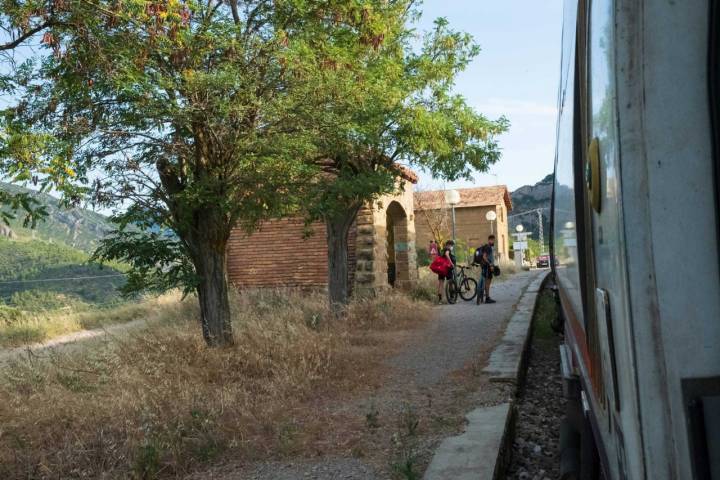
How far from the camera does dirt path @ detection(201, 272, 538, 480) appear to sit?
4.16 metres

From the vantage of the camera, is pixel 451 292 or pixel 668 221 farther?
pixel 451 292

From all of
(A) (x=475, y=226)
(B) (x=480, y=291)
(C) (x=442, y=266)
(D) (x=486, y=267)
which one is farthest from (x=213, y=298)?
(A) (x=475, y=226)

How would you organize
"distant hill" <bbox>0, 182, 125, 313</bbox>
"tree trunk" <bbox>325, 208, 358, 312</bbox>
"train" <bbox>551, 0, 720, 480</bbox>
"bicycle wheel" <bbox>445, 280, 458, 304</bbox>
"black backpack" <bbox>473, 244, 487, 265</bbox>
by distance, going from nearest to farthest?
"train" <bbox>551, 0, 720, 480</bbox> < "distant hill" <bbox>0, 182, 125, 313</bbox> < "tree trunk" <bbox>325, 208, 358, 312</bbox> < "black backpack" <bbox>473, 244, 487, 265</bbox> < "bicycle wheel" <bbox>445, 280, 458, 304</bbox>

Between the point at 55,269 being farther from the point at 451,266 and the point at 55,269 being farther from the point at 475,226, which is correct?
the point at 475,226

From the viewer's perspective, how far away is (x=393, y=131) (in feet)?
37.6

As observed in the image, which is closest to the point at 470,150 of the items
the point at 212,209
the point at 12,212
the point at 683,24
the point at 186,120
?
the point at 212,209

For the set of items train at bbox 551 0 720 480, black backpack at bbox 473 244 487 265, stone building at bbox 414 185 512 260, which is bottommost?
black backpack at bbox 473 244 487 265

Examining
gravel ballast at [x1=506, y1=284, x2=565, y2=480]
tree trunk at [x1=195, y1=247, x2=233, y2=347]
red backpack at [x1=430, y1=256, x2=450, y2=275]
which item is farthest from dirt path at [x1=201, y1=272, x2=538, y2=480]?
red backpack at [x1=430, y1=256, x2=450, y2=275]

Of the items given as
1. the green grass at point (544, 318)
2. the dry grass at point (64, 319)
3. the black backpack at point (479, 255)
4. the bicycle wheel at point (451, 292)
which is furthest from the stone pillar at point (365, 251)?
the dry grass at point (64, 319)

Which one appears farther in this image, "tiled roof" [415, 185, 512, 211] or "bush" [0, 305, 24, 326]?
"tiled roof" [415, 185, 512, 211]

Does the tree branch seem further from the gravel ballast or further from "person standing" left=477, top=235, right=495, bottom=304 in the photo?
"person standing" left=477, top=235, right=495, bottom=304

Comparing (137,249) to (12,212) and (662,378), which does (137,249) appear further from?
(662,378)

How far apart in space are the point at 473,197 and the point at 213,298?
37.9 meters

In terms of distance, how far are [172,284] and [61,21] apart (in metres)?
3.37
